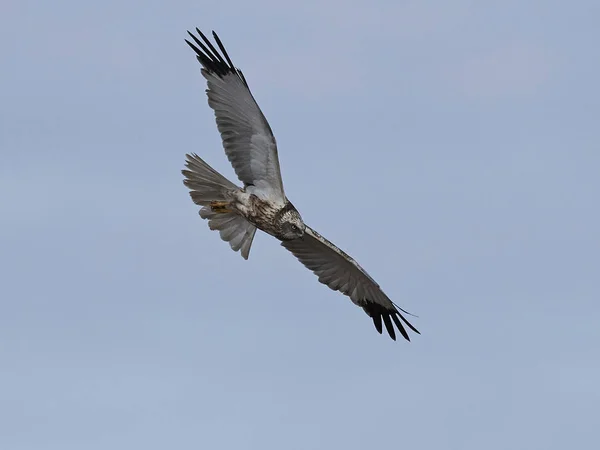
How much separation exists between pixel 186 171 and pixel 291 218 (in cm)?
A: 149

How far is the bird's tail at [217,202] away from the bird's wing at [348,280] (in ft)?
2.36

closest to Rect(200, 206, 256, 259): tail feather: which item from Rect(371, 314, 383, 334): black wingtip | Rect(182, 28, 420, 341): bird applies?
Rect(182, 28, 420, 341): bird

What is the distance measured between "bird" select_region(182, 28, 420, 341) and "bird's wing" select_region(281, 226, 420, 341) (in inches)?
0.5

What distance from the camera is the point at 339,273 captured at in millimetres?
20266

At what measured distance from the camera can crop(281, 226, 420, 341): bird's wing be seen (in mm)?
19922

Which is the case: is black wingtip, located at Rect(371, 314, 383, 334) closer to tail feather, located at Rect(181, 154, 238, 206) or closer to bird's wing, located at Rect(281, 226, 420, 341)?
bird's wing, located at Rect(281, 226, 420, 341)

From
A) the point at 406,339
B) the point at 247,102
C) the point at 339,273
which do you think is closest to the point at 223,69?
the point at 247,102

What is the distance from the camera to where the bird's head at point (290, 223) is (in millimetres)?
18828

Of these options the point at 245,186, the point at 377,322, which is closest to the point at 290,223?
the point at 245,186

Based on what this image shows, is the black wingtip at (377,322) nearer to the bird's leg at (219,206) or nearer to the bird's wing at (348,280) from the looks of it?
the bird's wing at (348,280)

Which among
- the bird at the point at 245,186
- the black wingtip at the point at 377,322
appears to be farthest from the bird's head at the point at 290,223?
the black wingtip at the point at 377,322

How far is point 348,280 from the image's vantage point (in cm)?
2033

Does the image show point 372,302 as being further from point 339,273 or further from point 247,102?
point 247,102

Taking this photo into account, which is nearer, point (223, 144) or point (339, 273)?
point (223, 144)
